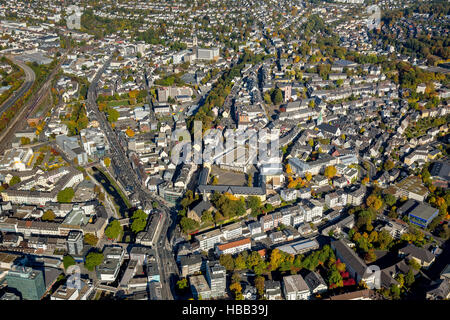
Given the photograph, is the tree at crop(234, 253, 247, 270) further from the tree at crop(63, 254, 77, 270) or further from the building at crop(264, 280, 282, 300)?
the tree at crop(63, 254, 77, 270)

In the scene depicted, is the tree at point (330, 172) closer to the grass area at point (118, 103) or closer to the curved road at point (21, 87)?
the grass area at point (118, 103)

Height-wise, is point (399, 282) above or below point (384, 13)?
below

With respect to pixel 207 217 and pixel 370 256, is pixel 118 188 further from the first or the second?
pixel 370 256

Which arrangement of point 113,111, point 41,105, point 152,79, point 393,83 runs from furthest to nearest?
1. point 152,79
2. point 393,83
3. point 41,105
4. point 113,111

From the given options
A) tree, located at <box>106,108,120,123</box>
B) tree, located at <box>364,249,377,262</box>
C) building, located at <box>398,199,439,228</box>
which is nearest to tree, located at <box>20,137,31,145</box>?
tree, located at <box>106,108,120,123</box>

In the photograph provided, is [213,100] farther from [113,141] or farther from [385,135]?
[385,135]

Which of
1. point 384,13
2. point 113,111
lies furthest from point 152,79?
point 384,13
